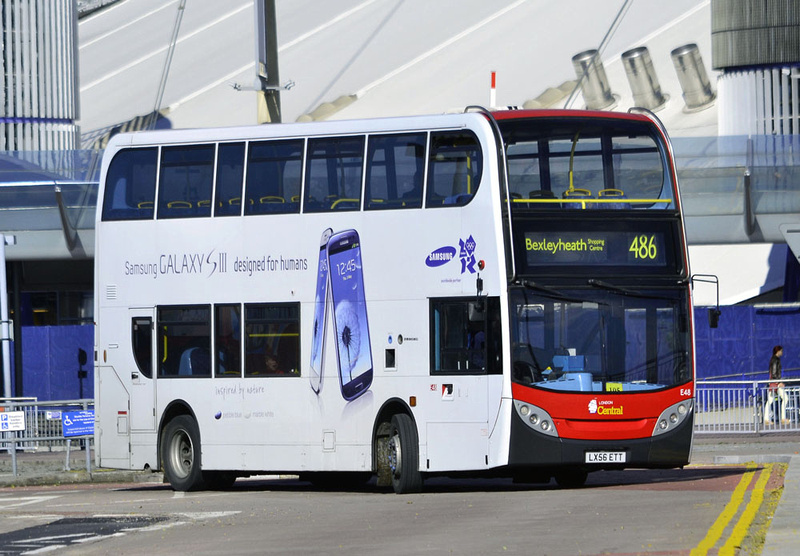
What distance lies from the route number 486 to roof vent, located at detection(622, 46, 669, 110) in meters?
37.0

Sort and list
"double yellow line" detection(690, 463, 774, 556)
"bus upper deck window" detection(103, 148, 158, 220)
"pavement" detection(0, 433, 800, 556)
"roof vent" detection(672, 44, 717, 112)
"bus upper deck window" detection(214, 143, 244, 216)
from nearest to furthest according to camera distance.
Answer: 1. "double yellow line" detection(690, 463, 774, 556)
2. "bus upper deck window" detection(214, 143, 244, 216)
3. "bus upper deck window" detection(103, 148, 158, 220)
4. "pavement" detection(0, 433, 800, 556)
5. "roof vent" detection(672, 44, 717, 112)

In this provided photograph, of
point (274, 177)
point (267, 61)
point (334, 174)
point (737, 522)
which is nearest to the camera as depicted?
point (737, 522)

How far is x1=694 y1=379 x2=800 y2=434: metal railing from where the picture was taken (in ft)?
92.0

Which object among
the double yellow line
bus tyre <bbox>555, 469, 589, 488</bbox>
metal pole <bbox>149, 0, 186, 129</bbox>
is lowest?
bus tyre <bbox>555, 469, 589, 488</bbox>

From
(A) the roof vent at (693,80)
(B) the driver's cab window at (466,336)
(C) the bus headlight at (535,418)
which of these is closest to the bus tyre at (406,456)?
(B) the driver's cab window at (466,336)

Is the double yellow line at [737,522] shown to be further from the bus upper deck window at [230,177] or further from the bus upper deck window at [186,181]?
the bus upper deck window at [186,181]

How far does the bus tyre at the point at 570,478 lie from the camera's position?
63.2ft

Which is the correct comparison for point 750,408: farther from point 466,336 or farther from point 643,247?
point 466,336

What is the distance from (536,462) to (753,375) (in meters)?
17.1

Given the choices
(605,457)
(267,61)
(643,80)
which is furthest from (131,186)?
(643,80)

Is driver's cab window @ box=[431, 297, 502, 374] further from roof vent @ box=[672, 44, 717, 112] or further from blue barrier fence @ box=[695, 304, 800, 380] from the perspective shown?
roof vent @ box=[672, 44, 717, 112]

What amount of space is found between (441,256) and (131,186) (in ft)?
15.8

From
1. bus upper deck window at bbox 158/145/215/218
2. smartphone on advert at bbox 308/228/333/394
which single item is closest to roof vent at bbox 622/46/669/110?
bus upper deck window at bbox 158/145/215/218

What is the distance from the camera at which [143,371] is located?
67.4 ft
